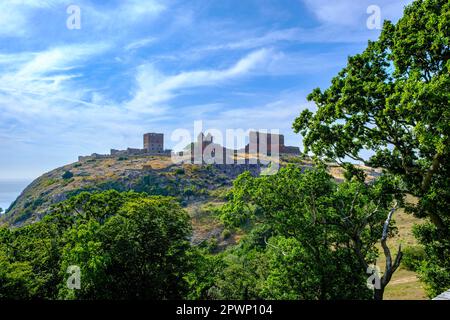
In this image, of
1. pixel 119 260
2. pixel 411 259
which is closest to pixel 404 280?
pixel 411 259

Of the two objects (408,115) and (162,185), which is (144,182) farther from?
(408,115)

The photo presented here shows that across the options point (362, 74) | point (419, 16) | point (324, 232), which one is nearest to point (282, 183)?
point (324, 232)

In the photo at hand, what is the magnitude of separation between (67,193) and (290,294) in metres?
139

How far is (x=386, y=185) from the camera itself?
1702cm

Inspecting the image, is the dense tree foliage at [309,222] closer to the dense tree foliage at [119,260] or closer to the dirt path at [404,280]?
the dense tree foliage at [119,260]

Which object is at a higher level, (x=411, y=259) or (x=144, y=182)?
(x=144, y=182)

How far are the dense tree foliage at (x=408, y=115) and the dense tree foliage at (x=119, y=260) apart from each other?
45.9ft

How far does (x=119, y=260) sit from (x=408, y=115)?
20553 millimetres

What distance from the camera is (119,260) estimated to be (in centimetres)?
2530

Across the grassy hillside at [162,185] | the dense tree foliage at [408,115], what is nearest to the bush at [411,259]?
the dense tree foliage at [408,115]

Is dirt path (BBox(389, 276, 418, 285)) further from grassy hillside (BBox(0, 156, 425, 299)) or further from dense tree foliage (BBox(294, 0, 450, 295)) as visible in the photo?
grassy hillside (BBox(0, 156, 425, 299))

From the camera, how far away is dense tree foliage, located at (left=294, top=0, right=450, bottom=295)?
13266 millimetres

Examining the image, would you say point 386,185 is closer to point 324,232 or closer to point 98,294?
point 324,232

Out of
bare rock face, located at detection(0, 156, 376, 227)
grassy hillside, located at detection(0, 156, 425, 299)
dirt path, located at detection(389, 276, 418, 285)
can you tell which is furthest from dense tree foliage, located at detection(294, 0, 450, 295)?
bare rock face, located at detection(0, 156, 376, 227)
